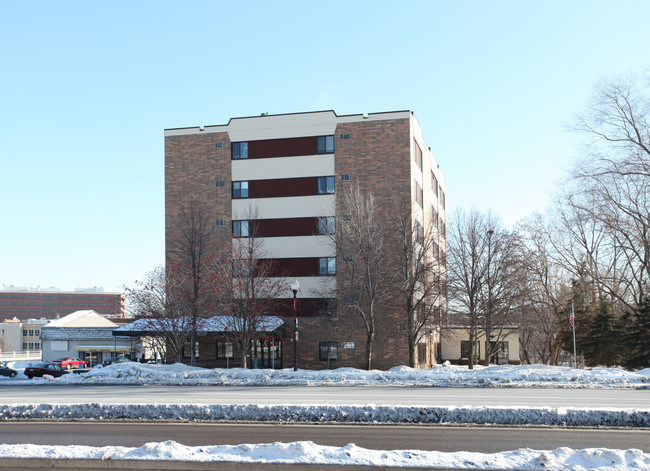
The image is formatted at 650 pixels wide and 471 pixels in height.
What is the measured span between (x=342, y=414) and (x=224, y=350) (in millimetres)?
29802

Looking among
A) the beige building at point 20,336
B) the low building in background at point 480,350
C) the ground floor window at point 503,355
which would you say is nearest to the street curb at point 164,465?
the low building in background at point 480,350

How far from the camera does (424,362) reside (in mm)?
46031

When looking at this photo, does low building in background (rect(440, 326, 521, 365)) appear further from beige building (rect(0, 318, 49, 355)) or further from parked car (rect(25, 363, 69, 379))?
beige building (rect(0, 318, 49, 355))

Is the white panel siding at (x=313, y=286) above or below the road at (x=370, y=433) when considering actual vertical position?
above

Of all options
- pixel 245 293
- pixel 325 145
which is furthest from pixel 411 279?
pixel 325 145

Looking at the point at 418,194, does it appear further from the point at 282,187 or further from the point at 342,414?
the point at 342,414

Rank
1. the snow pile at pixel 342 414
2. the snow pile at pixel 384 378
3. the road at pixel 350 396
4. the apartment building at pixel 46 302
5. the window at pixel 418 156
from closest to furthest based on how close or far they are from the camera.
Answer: the snow pile at pixel 342 414 < the road at pixel 350 396 < the snow pile at pixel 384 378 < the window at pixel 418 156 < the apartment building at pixel 46 302

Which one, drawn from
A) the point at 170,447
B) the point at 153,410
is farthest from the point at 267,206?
the point at 170,447

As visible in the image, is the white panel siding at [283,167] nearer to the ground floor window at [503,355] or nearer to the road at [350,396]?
the road at [350,396]

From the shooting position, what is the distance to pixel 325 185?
42.9 metres

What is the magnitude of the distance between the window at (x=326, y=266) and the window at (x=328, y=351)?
15.6ft

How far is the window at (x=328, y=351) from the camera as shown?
41562mm

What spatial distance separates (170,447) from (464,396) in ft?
42.0

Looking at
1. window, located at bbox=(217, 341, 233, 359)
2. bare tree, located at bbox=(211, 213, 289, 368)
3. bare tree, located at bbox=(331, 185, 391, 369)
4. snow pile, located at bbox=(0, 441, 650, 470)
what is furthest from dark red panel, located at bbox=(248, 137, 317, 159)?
snow pile, located at bbox=(0, 441, 650, 470)
